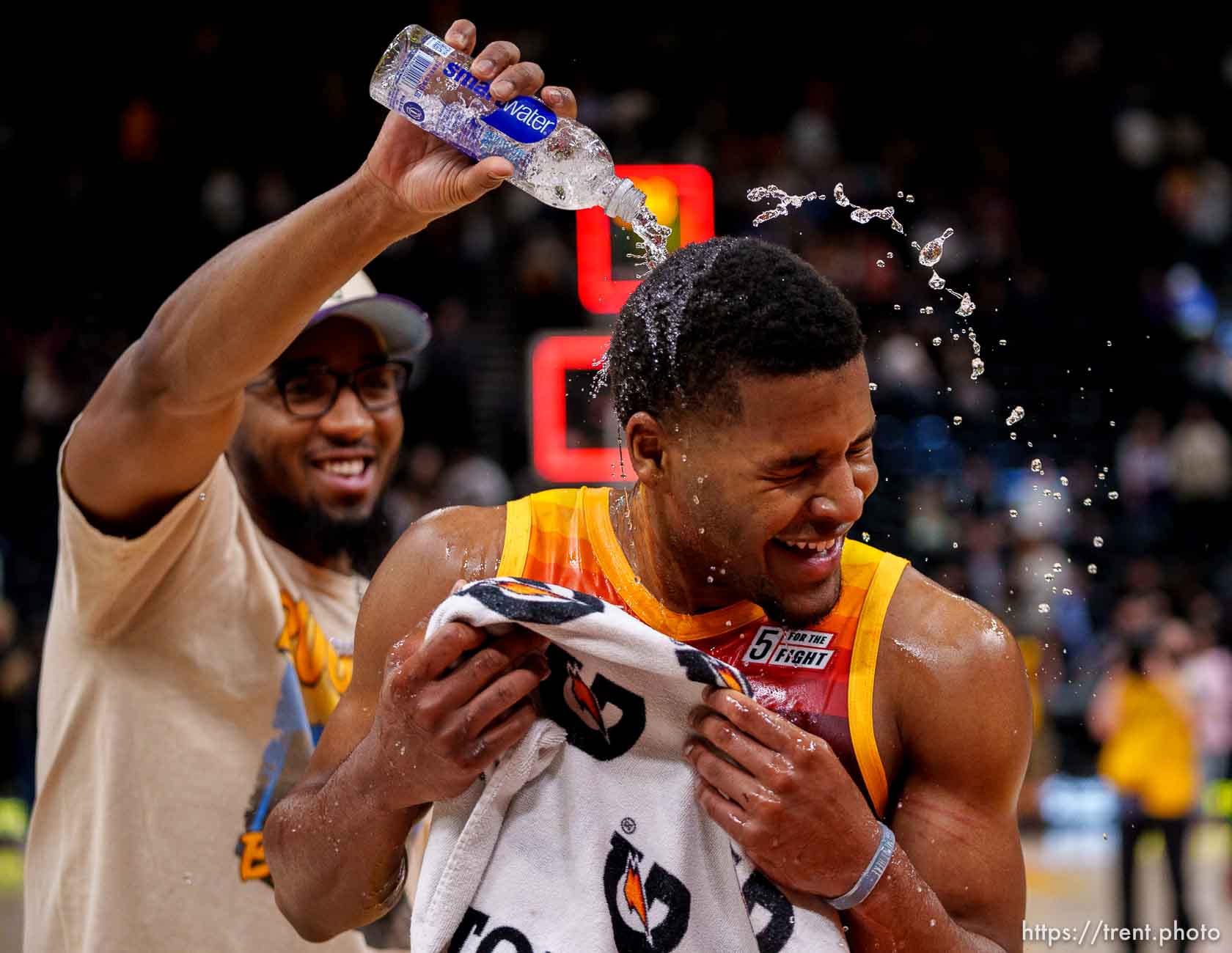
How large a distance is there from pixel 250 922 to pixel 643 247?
1324 millimetres

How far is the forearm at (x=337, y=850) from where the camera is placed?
177 centimetres

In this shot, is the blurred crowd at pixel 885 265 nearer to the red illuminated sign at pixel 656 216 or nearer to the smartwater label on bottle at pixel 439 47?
the red illuminated sign at pixel 656 216

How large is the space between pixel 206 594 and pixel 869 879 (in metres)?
1.30

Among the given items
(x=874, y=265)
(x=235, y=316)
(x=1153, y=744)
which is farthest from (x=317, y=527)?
(x=874, y=265)

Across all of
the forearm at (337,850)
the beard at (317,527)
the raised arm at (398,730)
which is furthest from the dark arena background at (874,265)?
the forearm at (337,850)

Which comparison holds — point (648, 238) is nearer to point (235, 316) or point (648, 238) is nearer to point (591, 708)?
point (235, 316)

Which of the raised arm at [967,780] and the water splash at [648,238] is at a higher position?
the water splash at [648,238]

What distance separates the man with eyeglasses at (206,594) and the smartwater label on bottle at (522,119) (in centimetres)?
2

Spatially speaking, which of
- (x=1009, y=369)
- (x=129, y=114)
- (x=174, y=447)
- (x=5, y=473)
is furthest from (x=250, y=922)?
(x=129, y=114)

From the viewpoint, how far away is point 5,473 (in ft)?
28.2

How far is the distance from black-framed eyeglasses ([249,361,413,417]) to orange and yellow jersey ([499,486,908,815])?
701 millimetres

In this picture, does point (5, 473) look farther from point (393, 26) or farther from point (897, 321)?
point (897, 321)

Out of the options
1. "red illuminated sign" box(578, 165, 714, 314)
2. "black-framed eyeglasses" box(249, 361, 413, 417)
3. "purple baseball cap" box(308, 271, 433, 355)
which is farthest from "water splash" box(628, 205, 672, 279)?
"black-framed eyeglasses" box(249, 361, 413, 417)

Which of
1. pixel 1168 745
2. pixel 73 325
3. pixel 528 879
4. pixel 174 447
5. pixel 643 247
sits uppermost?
pixel 643 247
